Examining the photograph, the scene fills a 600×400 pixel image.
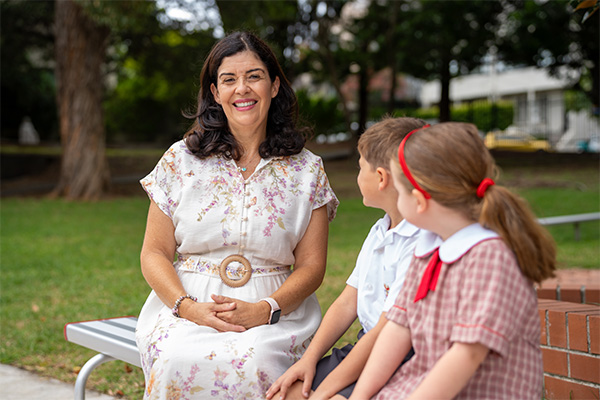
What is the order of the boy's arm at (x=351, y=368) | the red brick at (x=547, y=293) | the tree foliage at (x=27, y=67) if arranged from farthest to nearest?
the tree foliage at (x=27, y=67), the red brick at (x=547, y=293), the boy's arm at (x=351, y=368)

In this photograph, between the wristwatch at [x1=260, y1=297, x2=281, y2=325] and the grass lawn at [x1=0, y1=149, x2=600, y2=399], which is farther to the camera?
the grass lawn at [x1=0, y1=149, x2=600, y2=399]

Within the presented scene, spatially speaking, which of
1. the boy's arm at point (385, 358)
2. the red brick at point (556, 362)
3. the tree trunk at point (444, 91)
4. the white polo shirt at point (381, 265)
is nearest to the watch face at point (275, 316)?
the white polo shirt at point (381, 265)

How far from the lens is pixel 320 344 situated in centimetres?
235

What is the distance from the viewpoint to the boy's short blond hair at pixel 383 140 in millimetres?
2199

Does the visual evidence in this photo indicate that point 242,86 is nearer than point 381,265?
No

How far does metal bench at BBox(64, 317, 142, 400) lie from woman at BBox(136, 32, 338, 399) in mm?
205

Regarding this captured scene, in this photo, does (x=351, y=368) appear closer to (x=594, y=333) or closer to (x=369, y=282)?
(x=369, y=282)

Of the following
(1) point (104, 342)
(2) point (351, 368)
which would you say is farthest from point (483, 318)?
(1) point (104, 342)

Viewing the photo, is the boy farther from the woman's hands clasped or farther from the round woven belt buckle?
the round woven belt buckle

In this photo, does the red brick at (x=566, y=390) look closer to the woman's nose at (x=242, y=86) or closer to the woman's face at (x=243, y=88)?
the woman's face at (x=243, y=88)

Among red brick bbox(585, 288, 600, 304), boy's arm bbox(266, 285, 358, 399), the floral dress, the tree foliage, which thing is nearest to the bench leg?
the floral dress

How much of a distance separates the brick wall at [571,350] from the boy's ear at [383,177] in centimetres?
119

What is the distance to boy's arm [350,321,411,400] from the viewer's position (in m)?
1.89

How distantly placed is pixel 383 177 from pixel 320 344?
60 centimetres
